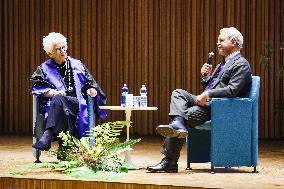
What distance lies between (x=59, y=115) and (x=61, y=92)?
27 cm

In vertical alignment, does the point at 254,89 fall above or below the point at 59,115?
above

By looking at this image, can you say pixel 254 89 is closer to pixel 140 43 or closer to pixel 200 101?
pixel 200 101

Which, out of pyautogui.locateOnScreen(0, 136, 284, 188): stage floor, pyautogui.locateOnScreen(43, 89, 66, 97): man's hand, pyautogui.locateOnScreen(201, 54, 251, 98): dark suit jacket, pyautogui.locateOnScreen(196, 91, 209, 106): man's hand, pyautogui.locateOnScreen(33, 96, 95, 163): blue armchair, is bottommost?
pyautogui.locateOnScreen(0, 136, 284, 188): stage floor

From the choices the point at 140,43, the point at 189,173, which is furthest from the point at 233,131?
the point at 140,43

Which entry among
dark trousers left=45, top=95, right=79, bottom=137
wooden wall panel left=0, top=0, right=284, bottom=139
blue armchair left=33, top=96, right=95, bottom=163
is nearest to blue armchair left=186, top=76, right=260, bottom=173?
blue armchair left=33, top=96, right=95, bottom=163

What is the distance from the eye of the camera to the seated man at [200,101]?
5.67 m

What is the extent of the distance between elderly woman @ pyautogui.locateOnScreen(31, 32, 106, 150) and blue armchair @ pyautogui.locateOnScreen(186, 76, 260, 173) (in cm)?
114

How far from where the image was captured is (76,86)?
636 centimetres

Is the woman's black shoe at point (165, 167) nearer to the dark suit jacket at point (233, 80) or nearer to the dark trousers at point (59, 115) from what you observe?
the dark suit jacket at point (233, 80)

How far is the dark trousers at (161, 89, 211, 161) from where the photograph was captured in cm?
570

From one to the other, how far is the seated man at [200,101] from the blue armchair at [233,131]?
10 centimetres

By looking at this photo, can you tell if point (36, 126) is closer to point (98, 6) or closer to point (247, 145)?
point (247, 145)

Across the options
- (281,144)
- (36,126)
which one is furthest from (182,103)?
(281,144)

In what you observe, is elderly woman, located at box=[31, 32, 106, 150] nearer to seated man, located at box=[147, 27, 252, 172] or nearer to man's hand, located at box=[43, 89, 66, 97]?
man's hand, located at box=[43, 89, 66, 97]
